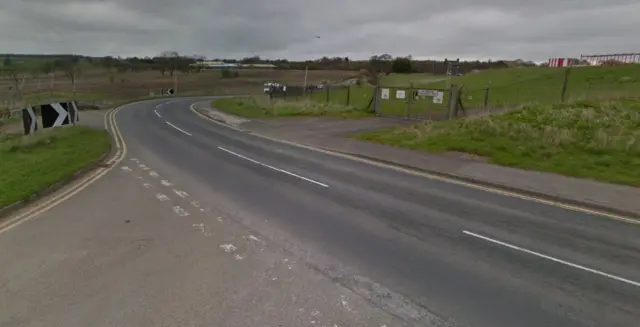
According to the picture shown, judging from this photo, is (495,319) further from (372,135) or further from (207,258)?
(372,135)

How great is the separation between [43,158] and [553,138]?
1696cm

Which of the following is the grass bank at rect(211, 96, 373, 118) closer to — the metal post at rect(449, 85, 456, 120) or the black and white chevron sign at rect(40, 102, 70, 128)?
the metal post at rect(449, 85, 456, 120)

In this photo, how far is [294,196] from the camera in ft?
30.2

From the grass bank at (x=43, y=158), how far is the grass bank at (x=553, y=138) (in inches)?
448

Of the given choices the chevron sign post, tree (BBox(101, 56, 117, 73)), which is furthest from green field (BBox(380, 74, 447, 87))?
tree (BBox(101, 56, 117, 73))

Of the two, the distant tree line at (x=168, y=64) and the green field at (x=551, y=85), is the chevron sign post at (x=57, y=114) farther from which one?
the distant tree line at (x=168, y=64)

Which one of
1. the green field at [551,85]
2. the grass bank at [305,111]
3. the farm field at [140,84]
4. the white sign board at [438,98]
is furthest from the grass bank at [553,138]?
the farm field at [140,84]

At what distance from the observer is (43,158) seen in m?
12.6

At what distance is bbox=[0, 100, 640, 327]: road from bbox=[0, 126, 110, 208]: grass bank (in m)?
1.39

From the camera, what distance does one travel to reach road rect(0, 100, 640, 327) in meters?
4.34

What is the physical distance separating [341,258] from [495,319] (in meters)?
2.19

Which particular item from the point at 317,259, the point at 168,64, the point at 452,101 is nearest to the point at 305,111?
the point at 452,101

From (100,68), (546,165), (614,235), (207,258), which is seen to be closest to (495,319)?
(207,258)

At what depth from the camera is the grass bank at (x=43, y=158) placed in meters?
9.30
